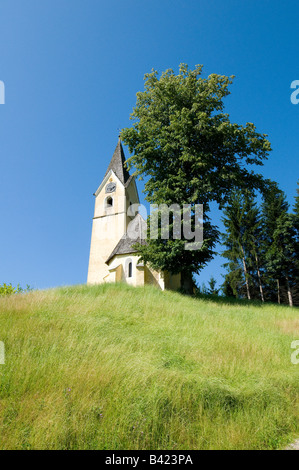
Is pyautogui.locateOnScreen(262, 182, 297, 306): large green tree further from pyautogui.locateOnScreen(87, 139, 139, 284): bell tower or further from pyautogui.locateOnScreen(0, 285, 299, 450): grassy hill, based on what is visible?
pyautogui.locateOnScreen(0, 285, 299, 450): grassy hill

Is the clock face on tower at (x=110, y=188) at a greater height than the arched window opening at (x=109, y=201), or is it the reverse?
the clock face on tower at (x=110, y=188)

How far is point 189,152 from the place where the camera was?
1636 cm

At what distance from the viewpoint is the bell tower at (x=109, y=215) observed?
28.3 meters

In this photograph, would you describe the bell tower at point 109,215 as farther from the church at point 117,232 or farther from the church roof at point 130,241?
the church roof at point 130,241

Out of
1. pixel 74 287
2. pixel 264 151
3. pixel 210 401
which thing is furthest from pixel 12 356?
pixel 264 151

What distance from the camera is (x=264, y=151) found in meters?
17.2

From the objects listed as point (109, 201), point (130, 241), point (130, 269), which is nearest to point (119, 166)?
point (109, 201)

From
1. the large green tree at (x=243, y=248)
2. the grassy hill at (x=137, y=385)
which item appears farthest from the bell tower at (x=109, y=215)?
the grassy hill at (x=137, y=385)

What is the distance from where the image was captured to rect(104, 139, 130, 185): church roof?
105 ft

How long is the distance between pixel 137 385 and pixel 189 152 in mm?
14093

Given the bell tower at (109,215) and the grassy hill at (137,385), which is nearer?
the grassy hill at (137,385)

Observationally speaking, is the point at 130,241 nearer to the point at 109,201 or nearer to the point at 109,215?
the point at 109,215

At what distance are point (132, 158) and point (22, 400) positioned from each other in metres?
15.7
